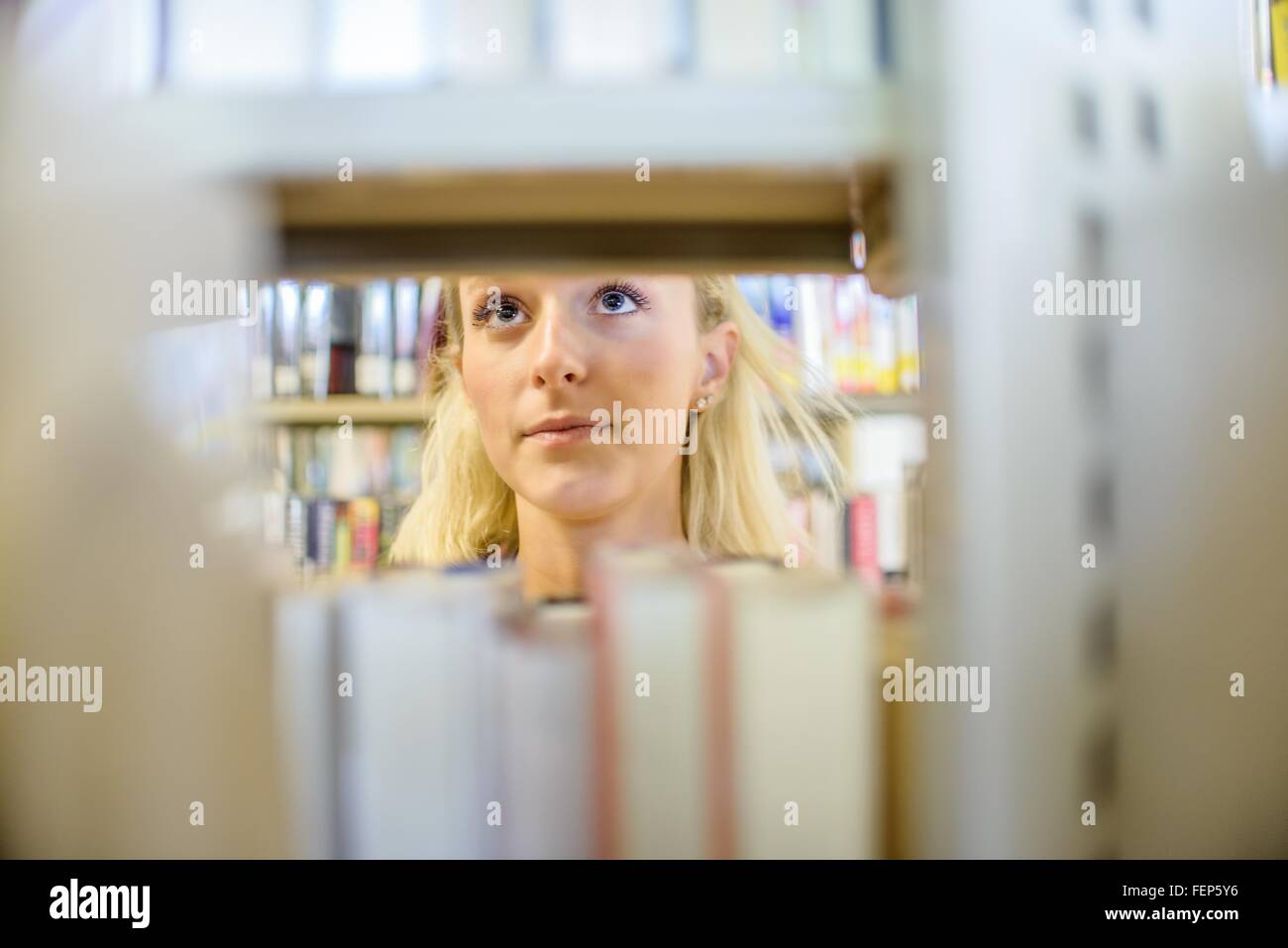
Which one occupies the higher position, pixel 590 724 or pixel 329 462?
pixel 329 462

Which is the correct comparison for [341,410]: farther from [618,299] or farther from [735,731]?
[735,731]

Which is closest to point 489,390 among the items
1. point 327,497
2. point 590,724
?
point 327,497

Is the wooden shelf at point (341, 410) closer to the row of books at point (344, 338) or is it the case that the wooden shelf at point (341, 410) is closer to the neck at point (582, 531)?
the row of books at point (344, 338)

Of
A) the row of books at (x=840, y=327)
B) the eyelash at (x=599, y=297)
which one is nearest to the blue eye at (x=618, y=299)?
the eyelash at (x=599, y=297)

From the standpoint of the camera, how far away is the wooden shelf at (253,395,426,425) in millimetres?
933

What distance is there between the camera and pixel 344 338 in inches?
36.7

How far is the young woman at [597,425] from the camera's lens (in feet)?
3.08

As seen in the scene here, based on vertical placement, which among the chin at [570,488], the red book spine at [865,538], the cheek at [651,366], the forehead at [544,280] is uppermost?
the forehead at [544,280]

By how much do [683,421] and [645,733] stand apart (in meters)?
0.30

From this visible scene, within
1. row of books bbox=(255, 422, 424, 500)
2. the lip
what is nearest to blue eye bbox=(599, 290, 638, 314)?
the lip

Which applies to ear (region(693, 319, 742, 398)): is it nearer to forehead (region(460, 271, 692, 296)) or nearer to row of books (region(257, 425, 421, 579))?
forehead (region(460, 271, 692, 296))

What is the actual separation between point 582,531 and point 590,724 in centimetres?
19

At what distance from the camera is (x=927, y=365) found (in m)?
0.89

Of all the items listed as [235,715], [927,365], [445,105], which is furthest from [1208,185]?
[235,715]
